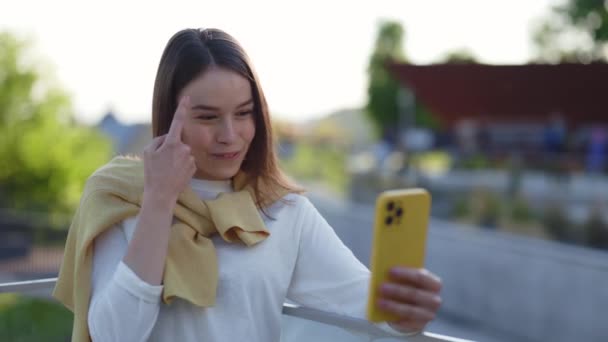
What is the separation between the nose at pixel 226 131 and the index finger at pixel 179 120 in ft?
0.36

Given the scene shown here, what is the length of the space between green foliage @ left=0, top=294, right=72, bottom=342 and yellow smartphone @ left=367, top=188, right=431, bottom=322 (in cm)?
265

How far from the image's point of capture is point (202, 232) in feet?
6.85

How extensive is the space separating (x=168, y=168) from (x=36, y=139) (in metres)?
20.5

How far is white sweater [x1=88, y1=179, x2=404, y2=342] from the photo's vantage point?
6.10 ft

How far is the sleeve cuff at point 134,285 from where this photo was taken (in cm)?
184

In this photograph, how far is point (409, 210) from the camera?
1596 mm

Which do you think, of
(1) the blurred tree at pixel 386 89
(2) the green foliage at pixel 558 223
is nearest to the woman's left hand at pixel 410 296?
(2) the green foliage at pixel 558 223

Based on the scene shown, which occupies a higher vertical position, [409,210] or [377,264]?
[409,210]

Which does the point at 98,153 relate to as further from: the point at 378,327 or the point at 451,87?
the point at 378,327

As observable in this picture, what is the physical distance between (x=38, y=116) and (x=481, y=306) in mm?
15207

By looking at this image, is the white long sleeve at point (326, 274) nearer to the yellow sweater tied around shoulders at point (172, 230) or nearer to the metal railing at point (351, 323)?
the metal railing at point (351, 323)

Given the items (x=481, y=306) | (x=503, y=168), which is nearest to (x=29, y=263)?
(x=481, y=306)

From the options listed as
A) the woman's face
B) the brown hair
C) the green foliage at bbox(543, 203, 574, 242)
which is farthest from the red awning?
the woman's face

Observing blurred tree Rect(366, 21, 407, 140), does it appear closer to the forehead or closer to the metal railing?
the metal railing
